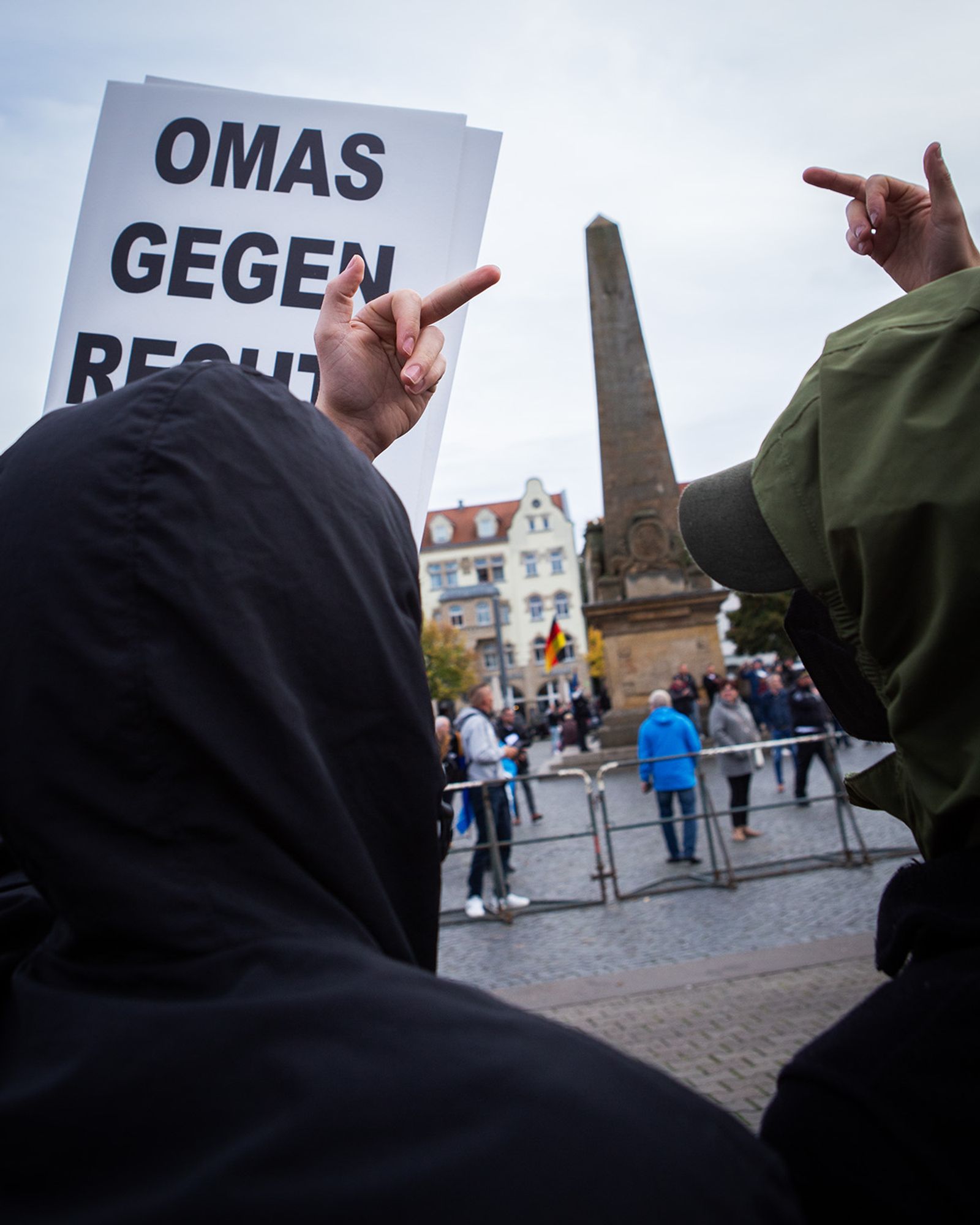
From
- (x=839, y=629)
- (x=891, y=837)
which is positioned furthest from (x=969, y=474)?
(x=891, y=837)

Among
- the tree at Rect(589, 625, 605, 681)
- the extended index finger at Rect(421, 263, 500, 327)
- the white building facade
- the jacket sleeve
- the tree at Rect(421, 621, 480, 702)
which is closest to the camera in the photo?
the extended index finger at Rect(421, 263, 500, 327)

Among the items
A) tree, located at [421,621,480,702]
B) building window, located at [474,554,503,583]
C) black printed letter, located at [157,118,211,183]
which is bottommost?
black printed letter, located at [157,118,211,183]

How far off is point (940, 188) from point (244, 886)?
1213mm

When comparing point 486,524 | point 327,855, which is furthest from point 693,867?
point 486,524

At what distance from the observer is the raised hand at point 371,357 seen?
158 centimetres

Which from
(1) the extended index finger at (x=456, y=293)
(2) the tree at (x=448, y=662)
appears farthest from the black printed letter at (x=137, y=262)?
(2) the tree at (x=448, y=662)

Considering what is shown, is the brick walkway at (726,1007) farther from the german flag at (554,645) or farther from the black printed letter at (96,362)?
the german flag at (554,645)

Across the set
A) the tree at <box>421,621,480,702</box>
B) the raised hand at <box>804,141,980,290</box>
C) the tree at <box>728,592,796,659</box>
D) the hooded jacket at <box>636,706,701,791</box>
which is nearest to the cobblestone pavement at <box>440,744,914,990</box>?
the hooded jacket at <box>636,706,701,791</box>

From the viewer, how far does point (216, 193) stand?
7.43 ft

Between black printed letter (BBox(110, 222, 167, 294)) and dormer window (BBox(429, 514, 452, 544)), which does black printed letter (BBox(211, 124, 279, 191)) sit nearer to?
black printed letter (BBox(110, 222, 167, 294))

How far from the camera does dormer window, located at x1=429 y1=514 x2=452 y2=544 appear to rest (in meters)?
79.4

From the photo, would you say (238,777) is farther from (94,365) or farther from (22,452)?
(94,365)

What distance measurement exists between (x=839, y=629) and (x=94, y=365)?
65.2 inches

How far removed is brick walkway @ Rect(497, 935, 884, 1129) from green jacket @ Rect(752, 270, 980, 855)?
11.4ft
